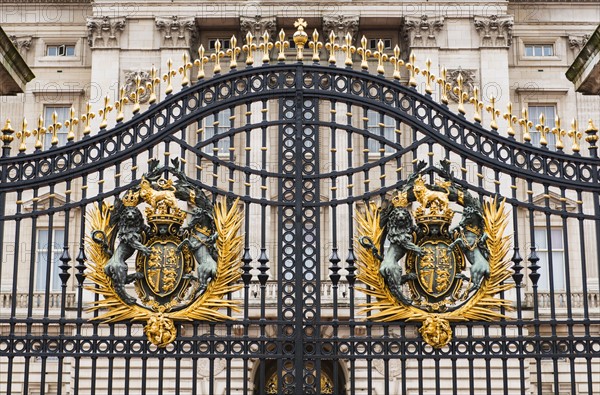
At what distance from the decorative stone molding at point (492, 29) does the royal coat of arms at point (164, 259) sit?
21004mm

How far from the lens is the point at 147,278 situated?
37.4 feet

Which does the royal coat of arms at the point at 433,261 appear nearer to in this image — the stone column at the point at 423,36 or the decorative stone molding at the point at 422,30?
the stone column at the point at 423,36

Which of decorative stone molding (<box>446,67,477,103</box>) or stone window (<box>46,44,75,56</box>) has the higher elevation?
stone window (<box>46,44,75,56</box>)

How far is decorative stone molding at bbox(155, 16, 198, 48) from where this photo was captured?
30906 mm

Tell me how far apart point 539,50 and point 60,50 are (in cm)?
1539

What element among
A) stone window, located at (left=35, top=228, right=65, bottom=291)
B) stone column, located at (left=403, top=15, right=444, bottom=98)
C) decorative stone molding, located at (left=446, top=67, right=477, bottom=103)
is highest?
stone column, located at (left=403, top=15, right=444, bottom=98)

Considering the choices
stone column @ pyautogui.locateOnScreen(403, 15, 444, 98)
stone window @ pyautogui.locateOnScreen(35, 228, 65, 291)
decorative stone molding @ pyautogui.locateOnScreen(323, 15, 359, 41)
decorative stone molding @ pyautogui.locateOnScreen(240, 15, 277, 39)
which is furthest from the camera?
stone column @ pyautogui.locateOnScreen(403, 15, 444, 98)

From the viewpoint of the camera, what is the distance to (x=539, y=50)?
33062 millimetres

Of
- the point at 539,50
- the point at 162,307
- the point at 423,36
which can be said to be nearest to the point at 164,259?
the point at 162,307

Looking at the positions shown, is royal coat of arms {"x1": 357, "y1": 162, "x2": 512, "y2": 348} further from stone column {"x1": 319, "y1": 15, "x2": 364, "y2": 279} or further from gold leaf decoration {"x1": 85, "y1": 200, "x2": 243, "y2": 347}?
stone column {"x1": 319, "y1": 15, "x2": 364, "y2": 279}

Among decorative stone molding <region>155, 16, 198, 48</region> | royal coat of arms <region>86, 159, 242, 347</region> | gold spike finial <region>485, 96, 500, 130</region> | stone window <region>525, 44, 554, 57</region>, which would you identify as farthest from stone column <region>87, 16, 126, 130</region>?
gold spike finial <region>485, 96, 500, 130</region>

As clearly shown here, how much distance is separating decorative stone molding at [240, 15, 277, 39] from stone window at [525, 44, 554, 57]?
27.4 feet

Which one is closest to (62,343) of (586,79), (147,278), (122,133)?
(147,278)

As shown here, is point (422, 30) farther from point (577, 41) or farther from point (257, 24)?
point (577, 41)
